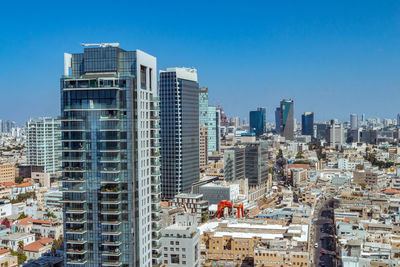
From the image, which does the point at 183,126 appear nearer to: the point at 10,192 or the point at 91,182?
the point at 10,192

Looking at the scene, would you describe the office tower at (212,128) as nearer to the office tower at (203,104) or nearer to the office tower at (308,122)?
the office tower at (203,104)

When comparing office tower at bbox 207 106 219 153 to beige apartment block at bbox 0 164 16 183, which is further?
office tower at bbox 207 106 219 153

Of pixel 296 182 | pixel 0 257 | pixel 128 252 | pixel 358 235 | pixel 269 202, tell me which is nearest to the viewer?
pixel 128 252

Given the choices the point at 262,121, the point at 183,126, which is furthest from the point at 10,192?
the point at 262,121

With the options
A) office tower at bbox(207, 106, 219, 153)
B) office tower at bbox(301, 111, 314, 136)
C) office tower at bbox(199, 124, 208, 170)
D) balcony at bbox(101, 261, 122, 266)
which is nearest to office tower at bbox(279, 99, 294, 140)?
office tower at bbox(301, 111, 314, 136)

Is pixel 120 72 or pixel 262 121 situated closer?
pixel 120 72

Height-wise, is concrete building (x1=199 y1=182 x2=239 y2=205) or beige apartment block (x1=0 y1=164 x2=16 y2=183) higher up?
beige apartment block (x1=0 y1=164 x2=16 y2=183)

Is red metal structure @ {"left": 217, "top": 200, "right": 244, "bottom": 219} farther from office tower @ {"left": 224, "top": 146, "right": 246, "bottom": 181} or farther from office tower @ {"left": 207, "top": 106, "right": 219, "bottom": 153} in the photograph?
office tower @ {"left": 207, "top": 106, "right": 219, "bottom": 153}

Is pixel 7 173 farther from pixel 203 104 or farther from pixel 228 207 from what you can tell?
pixel 203 104
